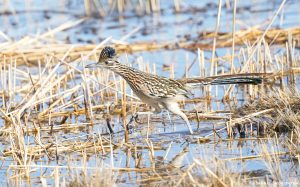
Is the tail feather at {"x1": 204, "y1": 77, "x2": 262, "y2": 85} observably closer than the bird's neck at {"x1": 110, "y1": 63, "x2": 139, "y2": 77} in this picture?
Yes

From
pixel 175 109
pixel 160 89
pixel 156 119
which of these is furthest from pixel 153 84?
pixel 156 119

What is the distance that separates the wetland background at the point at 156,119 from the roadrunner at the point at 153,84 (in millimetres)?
268

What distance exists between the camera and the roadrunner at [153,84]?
27.9 feet

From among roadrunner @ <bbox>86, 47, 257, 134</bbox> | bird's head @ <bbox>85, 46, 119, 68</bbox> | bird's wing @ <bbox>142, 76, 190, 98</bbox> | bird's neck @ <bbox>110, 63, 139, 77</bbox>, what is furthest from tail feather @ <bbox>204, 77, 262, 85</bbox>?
bird's head @ <bbox>85, 46, 119, 68</bbox>

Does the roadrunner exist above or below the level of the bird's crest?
below

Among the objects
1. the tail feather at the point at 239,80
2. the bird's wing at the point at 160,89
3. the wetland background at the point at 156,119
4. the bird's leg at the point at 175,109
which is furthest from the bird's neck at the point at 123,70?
the tail feather at the point at 239,80

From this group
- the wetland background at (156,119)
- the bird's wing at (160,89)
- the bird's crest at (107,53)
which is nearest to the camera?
the wetland background at (156,119)

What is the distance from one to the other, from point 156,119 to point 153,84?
0.85 meters

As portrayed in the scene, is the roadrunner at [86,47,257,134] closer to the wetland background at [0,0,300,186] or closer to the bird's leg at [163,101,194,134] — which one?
the bird's leg at [163,101,194,134]

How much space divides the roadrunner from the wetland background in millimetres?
268

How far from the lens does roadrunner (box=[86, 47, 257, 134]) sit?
335 inches

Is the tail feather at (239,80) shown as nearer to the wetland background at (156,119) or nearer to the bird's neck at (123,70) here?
the wetland background at (156,119)

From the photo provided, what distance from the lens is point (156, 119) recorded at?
9.33m

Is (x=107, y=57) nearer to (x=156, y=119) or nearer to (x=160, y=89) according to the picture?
(x=160, y=89)
